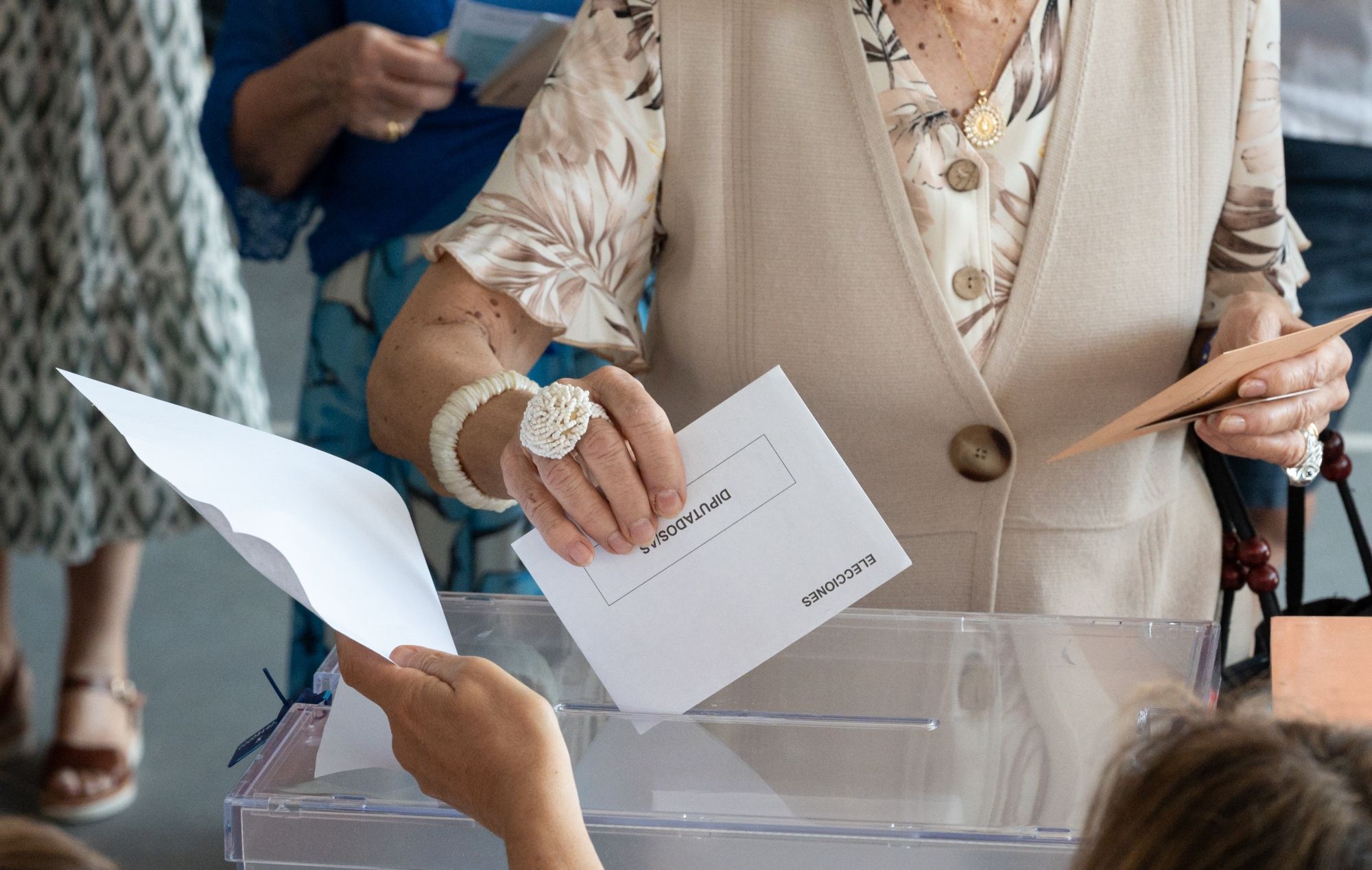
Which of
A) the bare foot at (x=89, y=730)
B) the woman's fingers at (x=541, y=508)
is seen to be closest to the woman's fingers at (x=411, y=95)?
the woman's fingers at (x=541, y=508)

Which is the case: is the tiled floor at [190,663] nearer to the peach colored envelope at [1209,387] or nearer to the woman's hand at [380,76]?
the woman's hand at [380,76]

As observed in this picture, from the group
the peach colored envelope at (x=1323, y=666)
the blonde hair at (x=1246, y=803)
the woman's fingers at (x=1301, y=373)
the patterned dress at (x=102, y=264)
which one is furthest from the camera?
the patterned dress at (x=102, y=264)

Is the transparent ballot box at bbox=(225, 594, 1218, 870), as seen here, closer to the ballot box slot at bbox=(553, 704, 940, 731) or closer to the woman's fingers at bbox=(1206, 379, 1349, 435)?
the ballot box slot at bbox=(553, 704, 940, 731)

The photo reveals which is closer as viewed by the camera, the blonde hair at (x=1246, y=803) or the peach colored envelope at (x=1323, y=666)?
the blonde hair at (x=1246, y=803)

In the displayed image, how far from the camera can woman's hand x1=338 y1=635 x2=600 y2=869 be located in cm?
66

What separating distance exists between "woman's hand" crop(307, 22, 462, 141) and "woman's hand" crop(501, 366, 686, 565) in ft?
3.02

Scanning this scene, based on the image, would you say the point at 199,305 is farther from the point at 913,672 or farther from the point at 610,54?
the point at 913,672

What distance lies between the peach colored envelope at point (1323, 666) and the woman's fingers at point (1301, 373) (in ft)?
0.72

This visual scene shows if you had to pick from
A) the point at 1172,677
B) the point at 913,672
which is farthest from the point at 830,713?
the point at 1172,677

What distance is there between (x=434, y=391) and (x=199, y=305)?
1.71 meters

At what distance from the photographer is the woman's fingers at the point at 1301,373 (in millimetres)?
986

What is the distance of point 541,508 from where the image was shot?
2.94ft

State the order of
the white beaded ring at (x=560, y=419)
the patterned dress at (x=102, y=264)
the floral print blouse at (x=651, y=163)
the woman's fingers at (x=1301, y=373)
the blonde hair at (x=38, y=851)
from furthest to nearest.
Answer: the patterned dress at (x=102, y=264) → the floral print blouse at (x=651, y=163) → the woman's fingers at (x=1301, y=373) → the white beaded ring at (x=560, y=419) → the blonde hair at (x=38, y=851)

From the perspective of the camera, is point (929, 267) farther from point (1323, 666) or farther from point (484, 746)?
point (484, 746)
